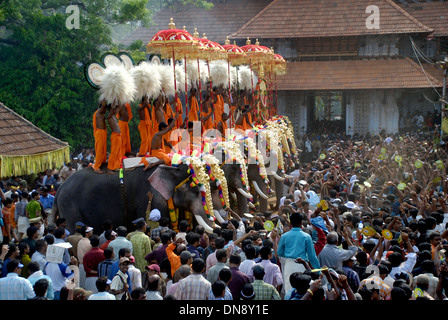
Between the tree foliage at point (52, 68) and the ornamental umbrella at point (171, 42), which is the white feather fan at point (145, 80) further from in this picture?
the tree foliage at point (52, 68)

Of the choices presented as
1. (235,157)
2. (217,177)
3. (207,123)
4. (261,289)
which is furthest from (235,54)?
(261,289)

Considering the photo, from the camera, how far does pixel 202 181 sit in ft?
30.2

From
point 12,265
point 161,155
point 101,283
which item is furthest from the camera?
point 161,155

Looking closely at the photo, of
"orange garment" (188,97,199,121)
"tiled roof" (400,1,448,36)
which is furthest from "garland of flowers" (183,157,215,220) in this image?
"tiled roof" (400,1,448,36)

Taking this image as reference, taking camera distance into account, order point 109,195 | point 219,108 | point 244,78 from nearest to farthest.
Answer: point 109,195 → point 219,108 → point 244,78

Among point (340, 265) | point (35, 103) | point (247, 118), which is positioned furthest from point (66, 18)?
point (340, 265)

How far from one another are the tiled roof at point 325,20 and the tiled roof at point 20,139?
44.1 feet

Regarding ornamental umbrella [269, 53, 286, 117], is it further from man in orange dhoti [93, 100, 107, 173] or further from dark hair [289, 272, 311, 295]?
dark hair [289, 272, 311, 295]

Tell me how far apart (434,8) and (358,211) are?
823 inches

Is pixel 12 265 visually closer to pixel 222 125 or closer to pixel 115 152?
pixel 115 152

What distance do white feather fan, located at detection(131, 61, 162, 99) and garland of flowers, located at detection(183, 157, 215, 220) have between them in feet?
5.99

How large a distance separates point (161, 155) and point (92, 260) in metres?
3.39

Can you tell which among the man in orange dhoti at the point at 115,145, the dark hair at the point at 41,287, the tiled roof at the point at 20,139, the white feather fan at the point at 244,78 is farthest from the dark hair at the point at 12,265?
the white feather fan at the point at 244,78

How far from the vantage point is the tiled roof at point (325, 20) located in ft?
77.6
